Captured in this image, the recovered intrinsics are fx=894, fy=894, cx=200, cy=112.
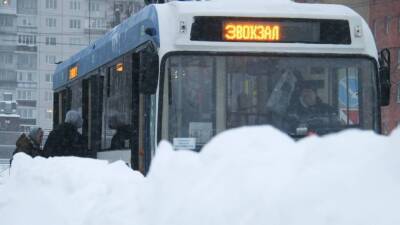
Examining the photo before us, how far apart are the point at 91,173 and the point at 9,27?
82.5m

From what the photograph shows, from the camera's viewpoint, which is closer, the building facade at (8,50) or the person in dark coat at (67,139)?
the person in dark coat at (67,139)

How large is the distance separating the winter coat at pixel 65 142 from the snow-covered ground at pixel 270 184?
5.72m

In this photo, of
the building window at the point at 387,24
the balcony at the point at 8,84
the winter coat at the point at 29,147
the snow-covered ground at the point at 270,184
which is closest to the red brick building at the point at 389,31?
the building window at the point at 387,24

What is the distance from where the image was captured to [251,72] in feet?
29.8

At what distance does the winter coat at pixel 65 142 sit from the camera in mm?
11906

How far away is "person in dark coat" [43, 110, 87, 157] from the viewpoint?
11867 mm

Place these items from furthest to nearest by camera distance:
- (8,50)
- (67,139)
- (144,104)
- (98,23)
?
(8,50), (98,23), (67,139), (144,104)

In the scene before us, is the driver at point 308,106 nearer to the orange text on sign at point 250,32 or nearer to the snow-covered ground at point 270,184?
the orange text on sign at point 250,32

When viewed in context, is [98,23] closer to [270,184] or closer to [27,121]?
[27,121]

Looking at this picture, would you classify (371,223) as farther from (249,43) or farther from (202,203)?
(249,43)

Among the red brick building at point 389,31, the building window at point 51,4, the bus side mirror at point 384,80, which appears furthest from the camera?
the building window at point 51,4

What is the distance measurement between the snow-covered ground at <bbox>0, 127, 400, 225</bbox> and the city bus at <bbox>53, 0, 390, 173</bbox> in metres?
2.72

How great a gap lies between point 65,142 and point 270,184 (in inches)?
324

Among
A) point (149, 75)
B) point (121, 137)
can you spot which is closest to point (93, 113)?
point (121, 137)
